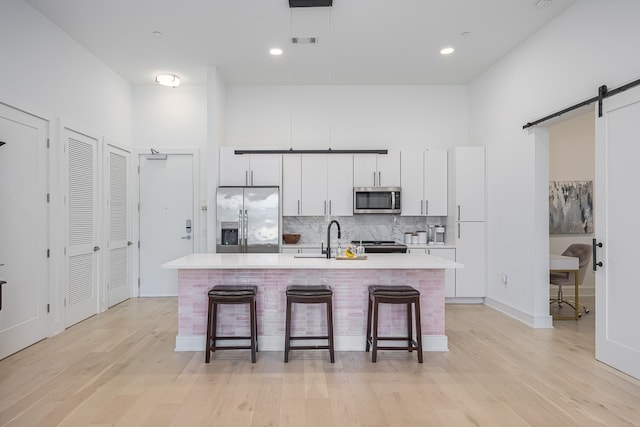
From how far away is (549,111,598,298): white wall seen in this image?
5.96 m

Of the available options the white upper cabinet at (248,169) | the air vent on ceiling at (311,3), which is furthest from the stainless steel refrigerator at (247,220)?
the air vent on ceiling at (311,3)

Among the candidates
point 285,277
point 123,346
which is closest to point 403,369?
point 285,277

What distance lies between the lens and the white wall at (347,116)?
600 cm

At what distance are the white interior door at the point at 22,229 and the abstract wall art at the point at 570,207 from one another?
695cm

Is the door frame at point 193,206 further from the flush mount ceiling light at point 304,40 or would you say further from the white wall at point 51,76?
the flush mount ceiling light at point 304,40

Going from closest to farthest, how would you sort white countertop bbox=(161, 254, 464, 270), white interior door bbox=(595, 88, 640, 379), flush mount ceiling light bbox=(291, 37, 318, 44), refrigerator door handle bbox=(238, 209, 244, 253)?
white interior door bbox=(595, 88, 640, 379)
white countertop bbox=(161, 254, 464, 270)
flush mount ceiling light bbox=(291, 37, 318, 44)
refrigerator door handle bbox=(238, 209, 244, 253)

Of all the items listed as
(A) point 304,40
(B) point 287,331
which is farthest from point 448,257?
(A) point 304,40

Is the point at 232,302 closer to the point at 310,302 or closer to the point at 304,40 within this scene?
the point at 310,302

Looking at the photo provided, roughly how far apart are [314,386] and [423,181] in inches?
148

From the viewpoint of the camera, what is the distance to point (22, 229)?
3.68 metres

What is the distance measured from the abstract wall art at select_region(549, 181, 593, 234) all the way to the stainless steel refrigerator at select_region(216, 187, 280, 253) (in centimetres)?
443

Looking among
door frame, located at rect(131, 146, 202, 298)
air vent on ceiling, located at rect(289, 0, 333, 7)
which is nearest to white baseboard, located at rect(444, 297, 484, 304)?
door frame, located at rect(131, 146, 202, 298)

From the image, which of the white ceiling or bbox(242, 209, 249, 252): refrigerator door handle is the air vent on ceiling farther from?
bbox(242, 209, 249, 252): refrigerator door handle

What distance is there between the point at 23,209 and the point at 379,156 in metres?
4.41
